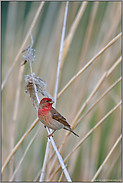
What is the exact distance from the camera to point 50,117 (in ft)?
6.41

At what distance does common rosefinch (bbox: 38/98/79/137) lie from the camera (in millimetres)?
1876

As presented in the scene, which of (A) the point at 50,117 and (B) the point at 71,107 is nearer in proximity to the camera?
(A) the point at 50,117

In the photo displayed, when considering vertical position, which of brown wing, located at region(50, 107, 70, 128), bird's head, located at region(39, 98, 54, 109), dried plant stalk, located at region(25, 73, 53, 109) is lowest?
brown wing, located at region(50, 107, 70, 128)

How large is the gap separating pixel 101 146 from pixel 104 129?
22 cm

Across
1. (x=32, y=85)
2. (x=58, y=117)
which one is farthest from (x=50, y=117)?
(x=32, y=85)

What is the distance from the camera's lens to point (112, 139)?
2.49 metres

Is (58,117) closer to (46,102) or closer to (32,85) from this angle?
(46,102)

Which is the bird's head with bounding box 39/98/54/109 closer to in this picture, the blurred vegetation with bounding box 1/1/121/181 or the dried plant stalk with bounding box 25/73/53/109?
the dried plant stalk with bounding box 25/73/53/109

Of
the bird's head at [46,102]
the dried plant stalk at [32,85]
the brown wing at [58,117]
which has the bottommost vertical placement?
the brown wing at [58,117]

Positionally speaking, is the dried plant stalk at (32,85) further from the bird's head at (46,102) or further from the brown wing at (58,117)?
the brown wing at (58,117)

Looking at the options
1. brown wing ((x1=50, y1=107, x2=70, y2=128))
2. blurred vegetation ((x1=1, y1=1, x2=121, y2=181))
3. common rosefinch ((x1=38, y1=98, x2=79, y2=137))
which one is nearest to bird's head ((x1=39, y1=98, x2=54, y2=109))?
common rosefinch ((x1=38, y1=98, x2=79, y2=137))

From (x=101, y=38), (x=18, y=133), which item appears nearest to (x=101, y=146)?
(x=18, y=133)

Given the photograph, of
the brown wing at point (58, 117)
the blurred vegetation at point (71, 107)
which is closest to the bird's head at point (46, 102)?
the brown wing at point (58, 117)

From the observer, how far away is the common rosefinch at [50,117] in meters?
1.88
